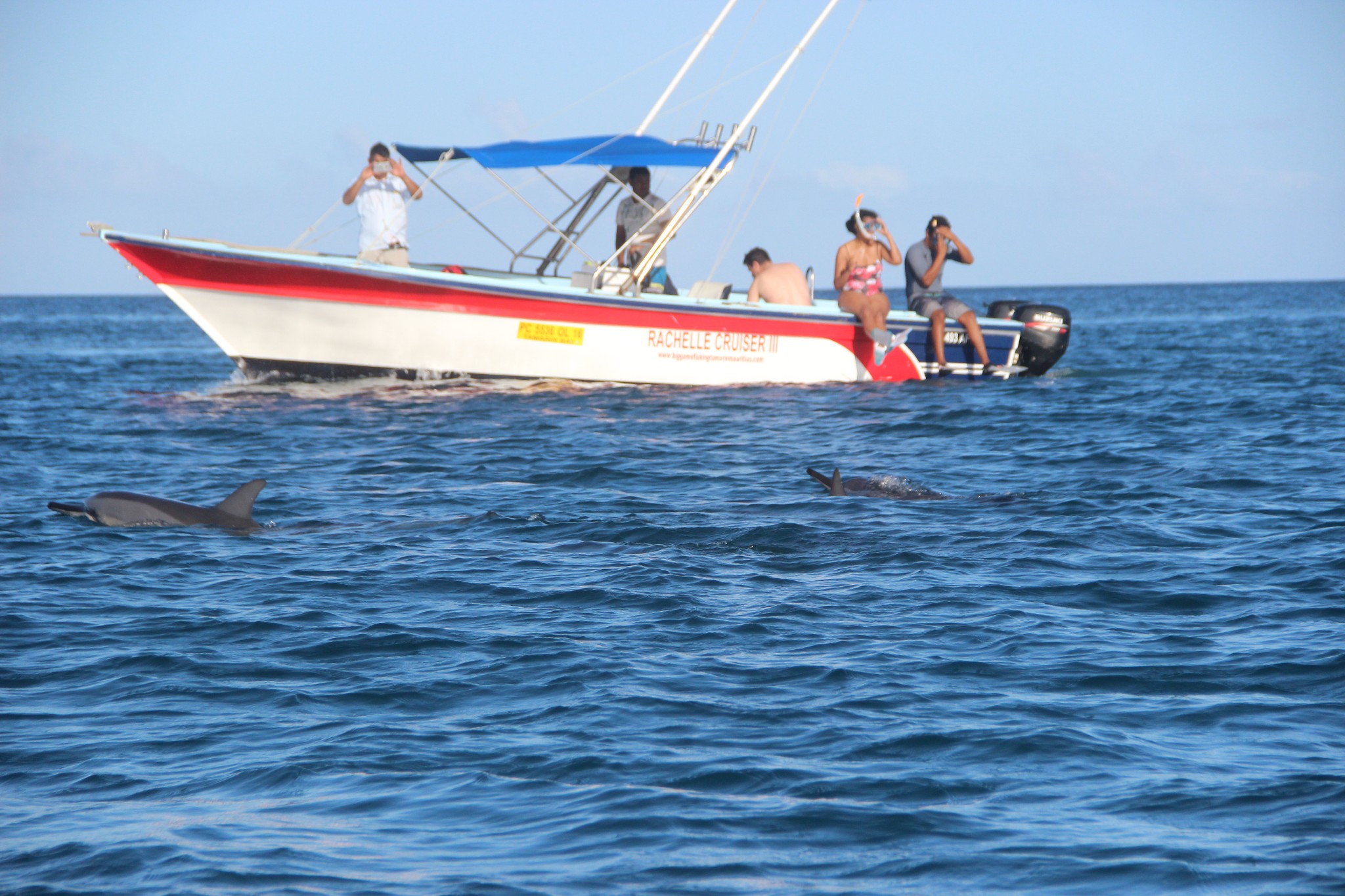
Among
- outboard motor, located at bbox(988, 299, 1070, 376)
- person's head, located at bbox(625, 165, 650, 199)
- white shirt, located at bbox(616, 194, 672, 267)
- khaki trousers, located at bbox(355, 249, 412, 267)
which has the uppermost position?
person's head, located at bbox(625, 165, 650, 199)

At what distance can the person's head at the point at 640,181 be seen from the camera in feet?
52.3

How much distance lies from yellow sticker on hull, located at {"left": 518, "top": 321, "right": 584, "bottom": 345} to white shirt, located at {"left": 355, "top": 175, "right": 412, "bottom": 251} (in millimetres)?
1958

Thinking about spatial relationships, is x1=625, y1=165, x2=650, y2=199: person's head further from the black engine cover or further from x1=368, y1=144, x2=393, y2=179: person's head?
the black engine cover

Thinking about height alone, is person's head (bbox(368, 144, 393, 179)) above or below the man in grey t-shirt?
above

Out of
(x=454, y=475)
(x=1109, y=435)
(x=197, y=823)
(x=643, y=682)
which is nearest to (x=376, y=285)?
(x=454, y=475)

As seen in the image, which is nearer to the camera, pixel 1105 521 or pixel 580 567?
pixel 580 567

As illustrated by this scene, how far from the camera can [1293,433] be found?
1253 cm

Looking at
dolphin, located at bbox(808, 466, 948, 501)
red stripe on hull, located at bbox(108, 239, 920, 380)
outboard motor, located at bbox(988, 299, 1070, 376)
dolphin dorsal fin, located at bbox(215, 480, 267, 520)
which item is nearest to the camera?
dolphin dorsal fin, located at bbox(215, 480, 267, 520)

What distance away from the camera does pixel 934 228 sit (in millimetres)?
16625

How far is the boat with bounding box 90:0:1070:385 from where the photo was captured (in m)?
14.7

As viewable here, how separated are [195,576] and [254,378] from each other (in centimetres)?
884

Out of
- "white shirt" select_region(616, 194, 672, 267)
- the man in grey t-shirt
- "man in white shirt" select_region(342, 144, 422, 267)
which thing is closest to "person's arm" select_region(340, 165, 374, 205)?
"man in white shirt" select_region(342, 144, 422, 267)

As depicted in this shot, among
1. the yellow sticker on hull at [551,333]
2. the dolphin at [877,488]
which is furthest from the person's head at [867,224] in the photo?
the dolphin at [877,488]

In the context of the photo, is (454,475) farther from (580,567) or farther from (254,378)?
(254,378)
